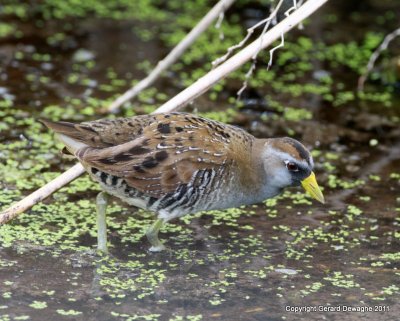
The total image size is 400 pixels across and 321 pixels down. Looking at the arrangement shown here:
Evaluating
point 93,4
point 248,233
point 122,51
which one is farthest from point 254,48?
point 93,4

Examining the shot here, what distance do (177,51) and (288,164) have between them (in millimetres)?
1839

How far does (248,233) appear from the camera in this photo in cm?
583

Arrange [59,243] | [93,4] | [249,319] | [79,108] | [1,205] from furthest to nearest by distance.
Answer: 1. [93,4]
2. [79,108]
3. [1,205]
4. [59,243]
5. [249,319]

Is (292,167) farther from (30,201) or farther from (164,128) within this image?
(30,201)

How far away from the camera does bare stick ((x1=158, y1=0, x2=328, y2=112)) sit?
18.2ft

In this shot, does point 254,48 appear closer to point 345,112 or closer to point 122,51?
point 345,112

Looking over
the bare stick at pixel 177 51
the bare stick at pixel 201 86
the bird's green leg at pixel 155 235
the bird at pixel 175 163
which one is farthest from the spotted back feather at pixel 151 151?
the bare stick at pixel 177 51

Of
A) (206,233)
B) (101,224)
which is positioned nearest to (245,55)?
(206,233)

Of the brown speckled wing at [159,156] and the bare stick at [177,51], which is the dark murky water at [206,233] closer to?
the bare stick at [177,51]

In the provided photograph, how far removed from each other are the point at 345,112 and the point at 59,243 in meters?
3.53

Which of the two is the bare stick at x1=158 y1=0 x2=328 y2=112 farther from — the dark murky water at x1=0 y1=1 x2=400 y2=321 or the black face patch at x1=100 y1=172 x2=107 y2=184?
the dark murky water at x1=0 y1=1 x2=400 y2=321

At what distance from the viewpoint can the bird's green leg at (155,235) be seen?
5.39 metres

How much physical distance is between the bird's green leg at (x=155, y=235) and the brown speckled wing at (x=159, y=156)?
21cm

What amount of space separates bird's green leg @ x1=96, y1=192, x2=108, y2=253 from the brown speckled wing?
1.04 feet
